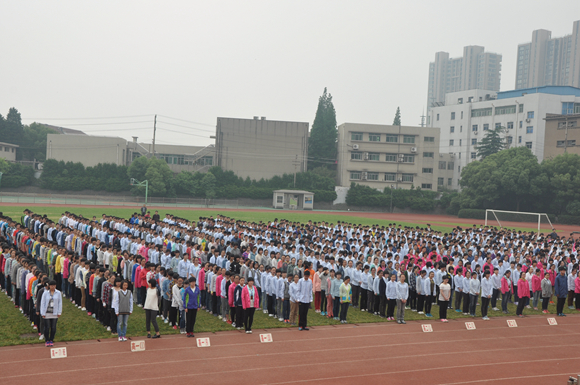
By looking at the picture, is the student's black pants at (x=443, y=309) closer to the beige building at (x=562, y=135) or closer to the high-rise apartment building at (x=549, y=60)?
the beige building at (x=562, y=135)

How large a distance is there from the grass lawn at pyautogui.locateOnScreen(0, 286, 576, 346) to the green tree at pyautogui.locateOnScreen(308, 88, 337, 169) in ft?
215

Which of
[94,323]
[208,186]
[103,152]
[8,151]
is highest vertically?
[103,152]

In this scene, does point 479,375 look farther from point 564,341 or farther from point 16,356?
point 16,356

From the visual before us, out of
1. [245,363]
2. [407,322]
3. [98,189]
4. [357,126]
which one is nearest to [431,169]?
[357,126]

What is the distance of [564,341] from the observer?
11805 mm

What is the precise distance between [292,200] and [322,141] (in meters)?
20.4

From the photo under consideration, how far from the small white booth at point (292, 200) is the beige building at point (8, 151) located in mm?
44014

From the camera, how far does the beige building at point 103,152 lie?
68438mm

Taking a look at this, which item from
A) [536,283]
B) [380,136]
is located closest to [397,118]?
[380,136]

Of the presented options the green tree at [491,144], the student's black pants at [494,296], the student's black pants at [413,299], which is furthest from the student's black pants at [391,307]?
the green tree at [491,144]

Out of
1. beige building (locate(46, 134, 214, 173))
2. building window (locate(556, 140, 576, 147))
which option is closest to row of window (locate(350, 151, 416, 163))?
building window (locate(556, 140, 576, 147))

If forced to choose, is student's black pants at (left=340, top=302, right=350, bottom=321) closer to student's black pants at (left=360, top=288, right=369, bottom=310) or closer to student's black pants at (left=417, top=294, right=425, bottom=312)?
student's black pants at (left=360, top=288, right=369, bottom=310)

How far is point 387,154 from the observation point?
74.4 metres

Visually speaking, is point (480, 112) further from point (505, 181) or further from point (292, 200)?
point (292, 200)
